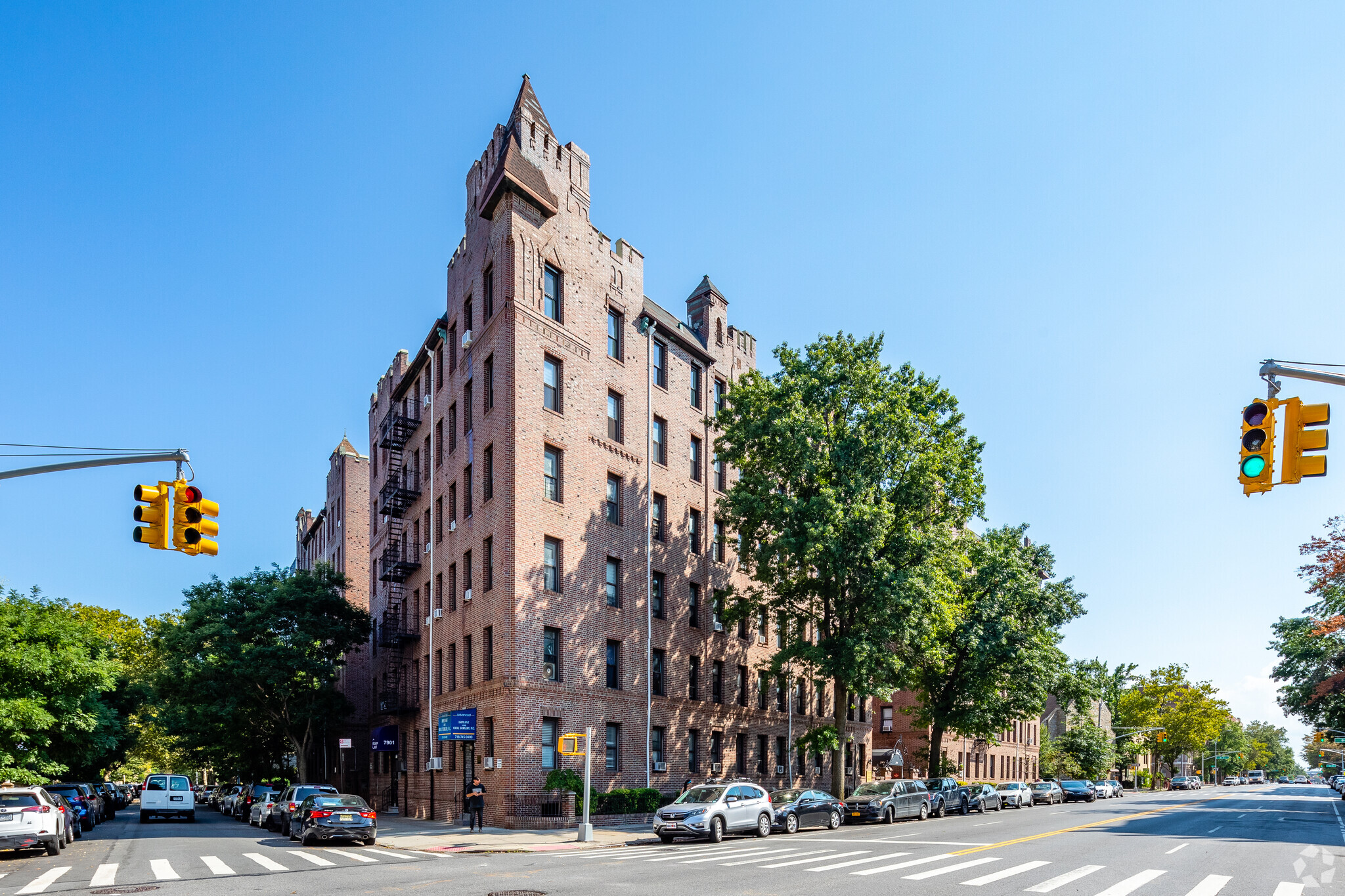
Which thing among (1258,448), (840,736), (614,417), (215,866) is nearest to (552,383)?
(614,417)

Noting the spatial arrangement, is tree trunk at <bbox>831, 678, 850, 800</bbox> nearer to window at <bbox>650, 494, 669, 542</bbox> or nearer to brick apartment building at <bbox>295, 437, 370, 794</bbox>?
window at <bbox>650, 494, 669, 542</bbox>

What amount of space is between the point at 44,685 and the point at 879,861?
29.5 m

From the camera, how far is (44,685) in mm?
32719

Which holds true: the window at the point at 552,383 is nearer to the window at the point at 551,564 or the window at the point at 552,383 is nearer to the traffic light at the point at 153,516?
the window at the point at 551,564

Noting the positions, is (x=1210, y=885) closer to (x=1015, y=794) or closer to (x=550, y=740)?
(x=550, y=740)

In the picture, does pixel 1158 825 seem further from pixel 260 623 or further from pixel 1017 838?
pixel 260 623

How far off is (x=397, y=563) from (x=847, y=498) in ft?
67.4

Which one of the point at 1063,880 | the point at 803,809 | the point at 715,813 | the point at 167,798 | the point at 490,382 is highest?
the point at 490,382

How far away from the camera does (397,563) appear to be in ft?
137

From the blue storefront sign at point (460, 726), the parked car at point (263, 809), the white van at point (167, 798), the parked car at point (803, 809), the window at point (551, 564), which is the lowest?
the white van at point (167, 798)

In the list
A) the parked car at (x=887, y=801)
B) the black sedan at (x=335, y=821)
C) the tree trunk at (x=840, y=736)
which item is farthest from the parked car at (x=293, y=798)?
the tree trunk at (x=840, y=736)

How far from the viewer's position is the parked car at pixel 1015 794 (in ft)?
155

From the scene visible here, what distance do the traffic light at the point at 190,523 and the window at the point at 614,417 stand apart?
22.5 m

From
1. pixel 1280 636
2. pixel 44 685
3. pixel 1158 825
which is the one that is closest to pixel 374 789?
pixel 44 685
